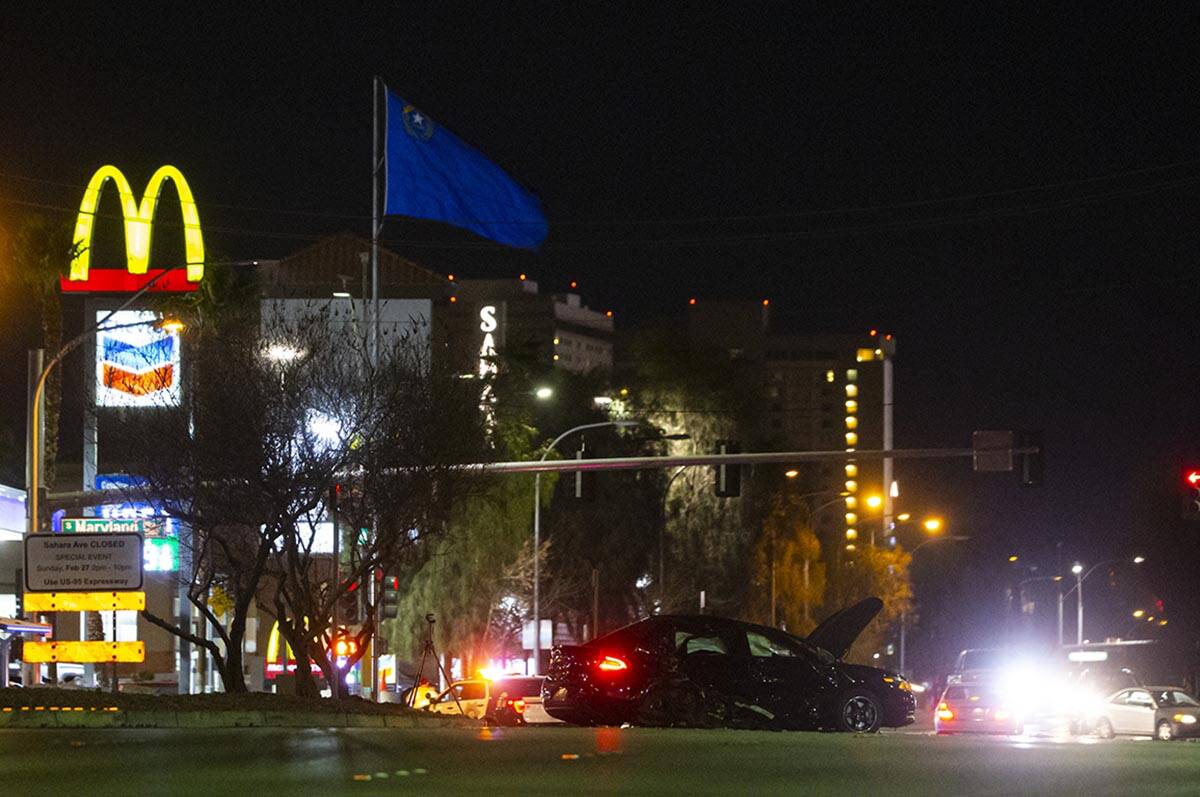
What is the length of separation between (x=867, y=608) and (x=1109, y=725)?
59.3ft

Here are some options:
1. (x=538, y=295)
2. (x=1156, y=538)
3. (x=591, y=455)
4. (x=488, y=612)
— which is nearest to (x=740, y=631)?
(x=591, y=455)

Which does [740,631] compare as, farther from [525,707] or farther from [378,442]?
[378,442]

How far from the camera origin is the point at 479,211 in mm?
38500

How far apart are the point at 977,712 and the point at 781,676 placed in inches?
846

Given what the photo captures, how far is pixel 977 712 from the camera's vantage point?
41.8 metres

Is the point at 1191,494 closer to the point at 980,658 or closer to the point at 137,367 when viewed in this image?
the point at 137,367

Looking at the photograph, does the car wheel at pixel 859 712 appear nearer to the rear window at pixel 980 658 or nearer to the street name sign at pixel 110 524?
the street name sign at pixel 110 524

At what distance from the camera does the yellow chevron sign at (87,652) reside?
23438 mm

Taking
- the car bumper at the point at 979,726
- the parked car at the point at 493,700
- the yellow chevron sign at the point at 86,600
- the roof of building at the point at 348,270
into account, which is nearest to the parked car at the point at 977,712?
the car bumper at the point at 979,726

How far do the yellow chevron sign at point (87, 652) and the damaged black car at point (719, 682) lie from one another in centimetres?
530

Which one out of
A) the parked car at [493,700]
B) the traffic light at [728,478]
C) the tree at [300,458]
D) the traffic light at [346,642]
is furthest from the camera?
the traffic light at [728,478]

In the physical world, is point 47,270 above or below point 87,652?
above

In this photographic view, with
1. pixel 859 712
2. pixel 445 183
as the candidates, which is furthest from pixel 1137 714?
pixel 859 712

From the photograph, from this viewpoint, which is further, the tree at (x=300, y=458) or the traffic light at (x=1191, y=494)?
the traffic light at (x=1191, y=494)
